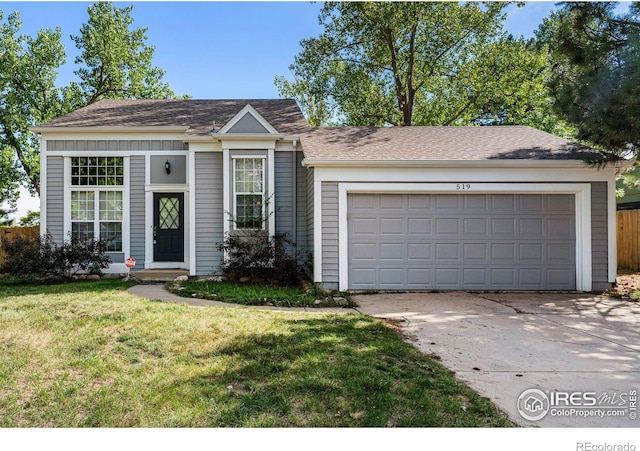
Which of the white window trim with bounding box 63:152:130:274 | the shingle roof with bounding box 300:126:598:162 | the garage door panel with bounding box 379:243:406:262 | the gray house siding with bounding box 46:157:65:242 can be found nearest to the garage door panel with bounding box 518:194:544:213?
the shingle roof with bounding box 300:126:598:162

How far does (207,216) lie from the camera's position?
1041cm

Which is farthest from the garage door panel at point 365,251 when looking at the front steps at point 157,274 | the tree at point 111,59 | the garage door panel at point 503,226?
the tree at point 111,59

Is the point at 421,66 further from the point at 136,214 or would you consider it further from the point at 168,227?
the point at 136,214

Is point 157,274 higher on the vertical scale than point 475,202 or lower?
lower

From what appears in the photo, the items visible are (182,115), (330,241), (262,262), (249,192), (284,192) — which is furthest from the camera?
(182,115)

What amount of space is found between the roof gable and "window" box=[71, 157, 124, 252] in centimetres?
328

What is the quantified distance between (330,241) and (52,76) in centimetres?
1648

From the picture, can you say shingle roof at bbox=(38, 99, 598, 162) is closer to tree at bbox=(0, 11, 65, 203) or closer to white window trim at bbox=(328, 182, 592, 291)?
white window trim at bbox=(328, 182, 592, 291)

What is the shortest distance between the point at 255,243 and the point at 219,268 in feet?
4.16

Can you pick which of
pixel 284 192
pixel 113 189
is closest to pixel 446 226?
pixel 284 192

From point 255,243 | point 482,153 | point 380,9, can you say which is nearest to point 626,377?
point 482,153

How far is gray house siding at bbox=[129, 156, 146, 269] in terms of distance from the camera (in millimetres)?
10867

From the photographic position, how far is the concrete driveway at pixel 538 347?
3152 mm

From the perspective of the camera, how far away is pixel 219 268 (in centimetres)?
1035
